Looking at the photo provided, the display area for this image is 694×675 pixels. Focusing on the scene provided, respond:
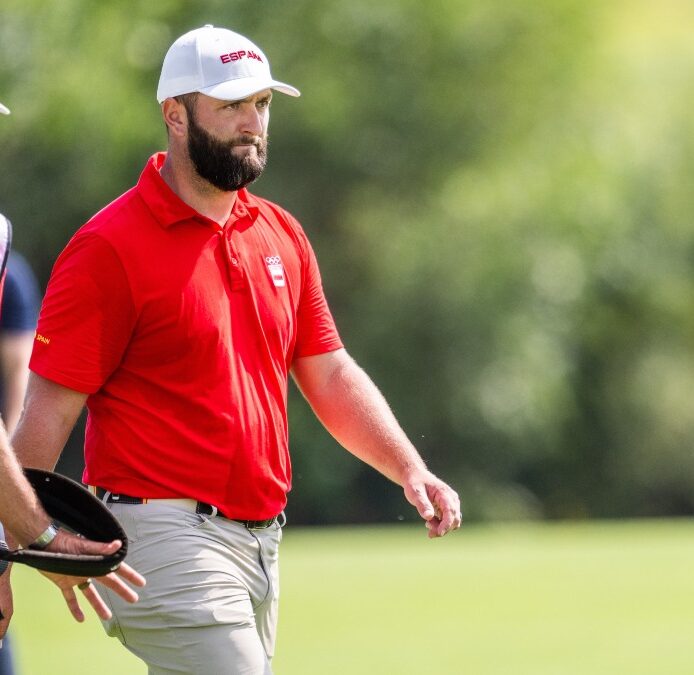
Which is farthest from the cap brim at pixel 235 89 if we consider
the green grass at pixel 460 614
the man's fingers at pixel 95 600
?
the green grass at pixel 460 614

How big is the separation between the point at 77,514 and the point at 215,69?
1.50 meters

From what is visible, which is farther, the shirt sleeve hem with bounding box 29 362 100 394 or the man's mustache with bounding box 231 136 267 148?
the man's mustache with bounding box 231 136 267 148

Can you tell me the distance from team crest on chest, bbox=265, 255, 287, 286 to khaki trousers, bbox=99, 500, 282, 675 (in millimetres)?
765

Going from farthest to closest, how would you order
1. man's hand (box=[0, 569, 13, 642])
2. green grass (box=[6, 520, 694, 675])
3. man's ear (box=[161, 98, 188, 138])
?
1. green grass (box=[6, 520, 694, 675])
2. man's ear (box=[161, 98, 188, 138])
3. man's hand (box=[0, 569, 13, 642])

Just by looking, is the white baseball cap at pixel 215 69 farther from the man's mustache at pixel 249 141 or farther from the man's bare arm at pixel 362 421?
the man's bare arm at pixel 362 421

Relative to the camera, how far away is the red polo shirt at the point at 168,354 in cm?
447

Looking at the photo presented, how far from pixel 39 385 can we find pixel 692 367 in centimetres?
3333

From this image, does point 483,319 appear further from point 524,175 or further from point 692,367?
point 692,367

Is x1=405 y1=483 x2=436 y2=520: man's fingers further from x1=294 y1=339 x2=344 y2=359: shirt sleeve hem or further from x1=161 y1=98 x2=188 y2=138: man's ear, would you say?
x1=161 y1=98 x2=188 y2=138: man's ear

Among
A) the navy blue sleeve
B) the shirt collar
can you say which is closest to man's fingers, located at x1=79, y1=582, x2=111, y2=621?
the shirt collar

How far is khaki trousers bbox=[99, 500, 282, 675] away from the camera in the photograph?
4414mm

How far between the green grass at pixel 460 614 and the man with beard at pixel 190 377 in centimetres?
608

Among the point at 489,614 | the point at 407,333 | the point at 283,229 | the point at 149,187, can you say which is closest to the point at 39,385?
the point at 149,187

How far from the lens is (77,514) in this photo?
13.2 feet
